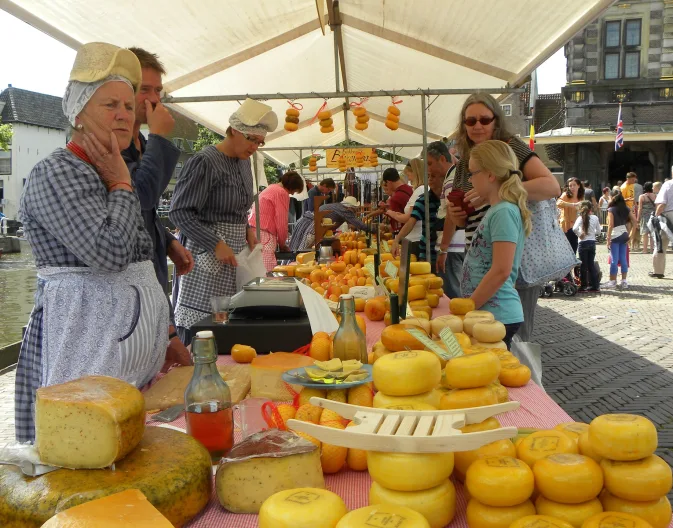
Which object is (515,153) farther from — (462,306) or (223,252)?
(223,252)

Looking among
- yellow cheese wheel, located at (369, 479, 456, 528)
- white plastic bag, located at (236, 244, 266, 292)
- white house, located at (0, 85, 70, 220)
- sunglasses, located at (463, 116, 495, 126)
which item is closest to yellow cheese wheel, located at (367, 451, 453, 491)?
yellow cheese wheel, located at (369, 479, 456, 528)

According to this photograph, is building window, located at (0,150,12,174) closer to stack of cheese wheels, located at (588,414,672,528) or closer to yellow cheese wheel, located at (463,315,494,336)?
yellow cheese wheel, located at (463,315,494,336)

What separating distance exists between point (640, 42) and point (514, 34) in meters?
25.6

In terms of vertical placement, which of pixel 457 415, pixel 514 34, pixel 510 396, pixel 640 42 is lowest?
pixel 510 396

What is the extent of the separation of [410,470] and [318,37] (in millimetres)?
6739

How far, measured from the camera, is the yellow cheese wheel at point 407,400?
1.25 m

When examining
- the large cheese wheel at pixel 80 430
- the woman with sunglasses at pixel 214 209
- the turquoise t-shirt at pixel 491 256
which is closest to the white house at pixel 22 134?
the woman with sunglasses at pixel 214 209

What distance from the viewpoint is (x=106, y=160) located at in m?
1.72

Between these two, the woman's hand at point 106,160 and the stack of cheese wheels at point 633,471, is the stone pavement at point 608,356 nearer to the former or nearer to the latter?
the woman's hand at point 106,160

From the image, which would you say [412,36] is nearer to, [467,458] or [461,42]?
[461,42]

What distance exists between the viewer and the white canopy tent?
14.8 ft

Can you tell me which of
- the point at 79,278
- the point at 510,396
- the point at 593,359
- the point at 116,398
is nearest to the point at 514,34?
the point at 593,359

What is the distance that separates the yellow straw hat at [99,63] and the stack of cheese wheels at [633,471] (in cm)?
153

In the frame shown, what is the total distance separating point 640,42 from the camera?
87.4ft
